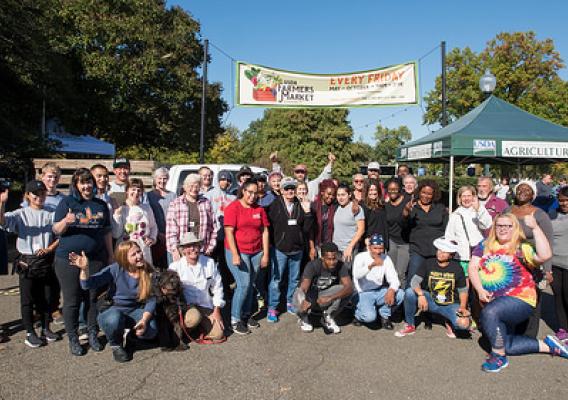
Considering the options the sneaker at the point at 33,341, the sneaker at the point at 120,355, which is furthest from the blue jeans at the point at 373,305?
the sneaker at the point at 33,341

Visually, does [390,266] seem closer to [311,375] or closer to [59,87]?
[311,375]

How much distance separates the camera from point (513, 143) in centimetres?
852

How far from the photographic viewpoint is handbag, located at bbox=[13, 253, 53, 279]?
458 cm

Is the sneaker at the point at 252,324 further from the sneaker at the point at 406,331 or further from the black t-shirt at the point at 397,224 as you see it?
the black t-shirt at the point at 397,224

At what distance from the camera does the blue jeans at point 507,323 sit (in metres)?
4.26

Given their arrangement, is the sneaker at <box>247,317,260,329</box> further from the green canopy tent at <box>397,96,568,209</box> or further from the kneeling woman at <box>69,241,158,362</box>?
the green canopy tent at <box>397,96,568,209</box>

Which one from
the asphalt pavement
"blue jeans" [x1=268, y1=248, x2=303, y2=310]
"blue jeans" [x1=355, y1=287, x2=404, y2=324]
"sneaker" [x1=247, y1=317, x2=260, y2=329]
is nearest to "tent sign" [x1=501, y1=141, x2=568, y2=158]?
"blue jeans" [x1=355, y1=287, x2=404, y2=324]

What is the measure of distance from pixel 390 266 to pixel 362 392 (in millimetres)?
2052

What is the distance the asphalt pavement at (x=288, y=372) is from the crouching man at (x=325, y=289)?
0.27 metres

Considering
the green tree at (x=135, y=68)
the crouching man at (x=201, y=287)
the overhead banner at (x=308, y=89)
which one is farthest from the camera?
the green tree at (x=135, y=68)

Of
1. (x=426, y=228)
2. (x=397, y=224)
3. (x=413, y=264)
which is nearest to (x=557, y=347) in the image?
(x=413, y=264)

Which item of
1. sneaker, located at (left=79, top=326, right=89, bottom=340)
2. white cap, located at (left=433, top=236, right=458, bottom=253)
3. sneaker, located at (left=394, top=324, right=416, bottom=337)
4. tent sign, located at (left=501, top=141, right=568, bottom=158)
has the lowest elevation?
sneaker, located at (left=394, top=324, right=416, bottom=337)

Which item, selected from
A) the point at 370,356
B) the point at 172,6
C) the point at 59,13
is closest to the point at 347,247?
the point at 370,356

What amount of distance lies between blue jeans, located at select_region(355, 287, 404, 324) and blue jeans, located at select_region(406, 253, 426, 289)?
24 cm
